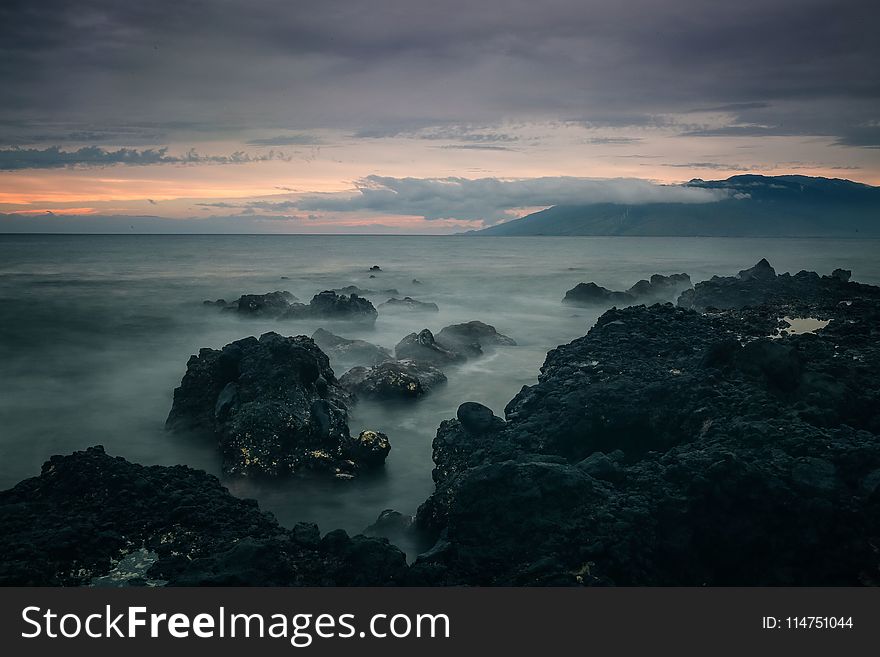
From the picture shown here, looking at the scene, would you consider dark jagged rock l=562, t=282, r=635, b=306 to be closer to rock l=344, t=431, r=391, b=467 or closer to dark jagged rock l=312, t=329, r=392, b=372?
dark jagged rock l=312, t=329, r=392, b=372

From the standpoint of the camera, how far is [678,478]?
27.0ft

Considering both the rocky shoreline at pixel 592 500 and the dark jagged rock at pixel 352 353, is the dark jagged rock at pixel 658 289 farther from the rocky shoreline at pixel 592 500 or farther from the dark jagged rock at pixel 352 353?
the rocky shoreline at pixel 592 500

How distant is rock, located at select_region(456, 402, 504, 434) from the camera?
11427 millimetres

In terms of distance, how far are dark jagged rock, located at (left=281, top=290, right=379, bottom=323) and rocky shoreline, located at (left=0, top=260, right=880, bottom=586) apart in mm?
19309

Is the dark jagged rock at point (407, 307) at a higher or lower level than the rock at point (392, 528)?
higher

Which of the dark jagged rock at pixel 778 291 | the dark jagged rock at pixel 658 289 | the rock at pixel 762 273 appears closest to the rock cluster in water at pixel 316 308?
the dark jagged rock at pixel 778 291

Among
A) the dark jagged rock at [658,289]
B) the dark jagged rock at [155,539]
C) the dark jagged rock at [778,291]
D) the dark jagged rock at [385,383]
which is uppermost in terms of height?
the dark jagged rock at [778,291]

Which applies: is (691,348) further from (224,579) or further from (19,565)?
(19,565)

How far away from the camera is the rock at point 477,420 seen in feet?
37.5

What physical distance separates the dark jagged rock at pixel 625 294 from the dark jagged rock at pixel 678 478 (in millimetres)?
27535

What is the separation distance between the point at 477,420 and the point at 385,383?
6.67 meters

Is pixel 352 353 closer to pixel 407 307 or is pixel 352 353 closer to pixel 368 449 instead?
pixel 368 449

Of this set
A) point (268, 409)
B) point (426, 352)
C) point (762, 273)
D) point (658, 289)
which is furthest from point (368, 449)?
point (658, 289)

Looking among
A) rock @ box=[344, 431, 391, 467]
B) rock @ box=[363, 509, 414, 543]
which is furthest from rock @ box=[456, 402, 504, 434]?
rock @ box=[344, 431, 391, 467]
